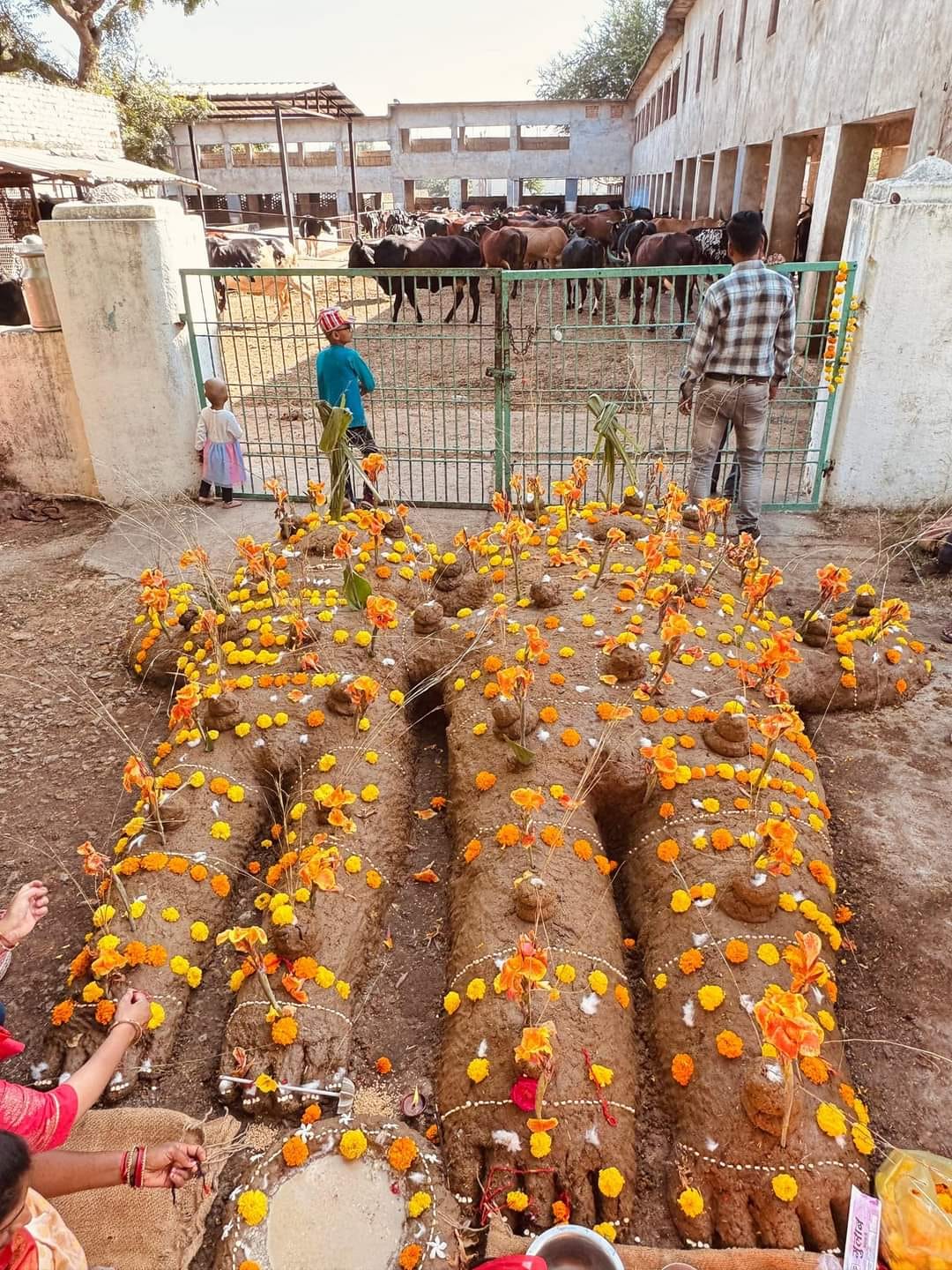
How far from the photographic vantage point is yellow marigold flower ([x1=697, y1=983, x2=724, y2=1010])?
2604 mm

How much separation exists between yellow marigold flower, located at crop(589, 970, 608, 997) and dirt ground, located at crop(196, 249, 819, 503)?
11.0 feet

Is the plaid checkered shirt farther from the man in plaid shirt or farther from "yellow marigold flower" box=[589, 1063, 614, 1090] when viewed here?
"yellow marigold flower" box=[589, 1063, 614, 1090]

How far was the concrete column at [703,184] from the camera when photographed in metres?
19.1

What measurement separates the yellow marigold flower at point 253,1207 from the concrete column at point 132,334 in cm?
505

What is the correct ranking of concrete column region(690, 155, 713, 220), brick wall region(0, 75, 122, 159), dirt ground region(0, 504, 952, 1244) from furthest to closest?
concrete column region(690, 155, 713, 220), brick wall region(0, 75, 122, 159), dirt ground region(0, 504, 952, 1244)

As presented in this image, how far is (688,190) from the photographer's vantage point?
838 inches

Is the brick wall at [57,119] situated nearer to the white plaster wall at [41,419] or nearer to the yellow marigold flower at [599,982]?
the white plaster wall at [41,419]

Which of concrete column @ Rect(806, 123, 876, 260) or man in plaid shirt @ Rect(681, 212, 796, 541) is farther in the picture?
concrete column @ Rect(806, 123, 876, 260)

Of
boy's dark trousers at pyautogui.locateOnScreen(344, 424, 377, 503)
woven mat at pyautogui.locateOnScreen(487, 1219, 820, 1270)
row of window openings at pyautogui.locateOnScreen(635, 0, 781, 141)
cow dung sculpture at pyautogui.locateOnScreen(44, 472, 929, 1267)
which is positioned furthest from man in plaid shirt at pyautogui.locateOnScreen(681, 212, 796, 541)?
row of window openings at pyautogui.locateOnScreen(635, 0, 781, 141)

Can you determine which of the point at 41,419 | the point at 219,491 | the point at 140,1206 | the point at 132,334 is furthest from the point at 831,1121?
the point at 41,419

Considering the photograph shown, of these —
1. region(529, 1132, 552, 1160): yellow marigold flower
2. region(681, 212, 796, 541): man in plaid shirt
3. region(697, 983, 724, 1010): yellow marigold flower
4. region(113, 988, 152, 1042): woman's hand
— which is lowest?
region(529, 1132, 552, 1160): yellow marigold flower

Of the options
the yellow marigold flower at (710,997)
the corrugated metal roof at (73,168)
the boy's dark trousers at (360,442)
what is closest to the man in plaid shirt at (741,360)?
the boy's dark trousers at (360,442)

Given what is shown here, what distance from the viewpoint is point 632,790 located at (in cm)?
340

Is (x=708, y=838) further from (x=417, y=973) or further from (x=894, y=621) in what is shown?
(x=894, y=621)
